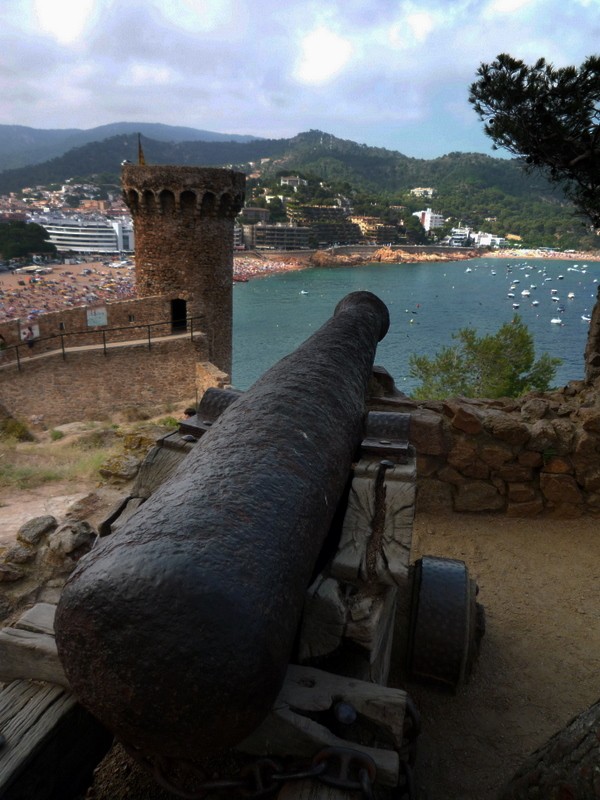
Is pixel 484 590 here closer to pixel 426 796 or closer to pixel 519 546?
pixel 519 546

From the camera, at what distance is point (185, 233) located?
1575 centimetres

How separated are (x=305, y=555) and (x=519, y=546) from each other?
130 inches

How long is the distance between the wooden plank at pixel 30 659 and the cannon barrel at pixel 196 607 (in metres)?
0.49

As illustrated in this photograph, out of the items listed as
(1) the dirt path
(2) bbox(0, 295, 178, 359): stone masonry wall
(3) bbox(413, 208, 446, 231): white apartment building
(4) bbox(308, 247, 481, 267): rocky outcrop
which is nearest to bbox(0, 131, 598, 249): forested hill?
(3) bbox(413, 208, 446, 231): white apartment building

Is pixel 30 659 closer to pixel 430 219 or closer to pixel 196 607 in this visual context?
pixel 196 607

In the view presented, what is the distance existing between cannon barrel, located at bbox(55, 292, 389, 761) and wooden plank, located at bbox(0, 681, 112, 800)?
1.30 ft

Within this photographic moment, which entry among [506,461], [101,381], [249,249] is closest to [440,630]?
[506,461]

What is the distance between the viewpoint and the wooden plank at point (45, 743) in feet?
4.90

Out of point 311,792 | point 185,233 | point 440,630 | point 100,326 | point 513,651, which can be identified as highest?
point 185,233

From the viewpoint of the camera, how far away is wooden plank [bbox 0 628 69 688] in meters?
1.68

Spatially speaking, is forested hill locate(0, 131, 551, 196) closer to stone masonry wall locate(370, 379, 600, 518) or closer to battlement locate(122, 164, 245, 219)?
battlement locate(122, 164, 245, 219)

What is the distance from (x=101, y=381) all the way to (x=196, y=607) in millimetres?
14789

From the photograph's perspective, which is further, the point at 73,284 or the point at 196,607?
the point at 73,284

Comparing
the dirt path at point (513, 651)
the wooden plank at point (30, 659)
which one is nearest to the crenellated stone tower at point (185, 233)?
the dirt path at point (513, 651)
